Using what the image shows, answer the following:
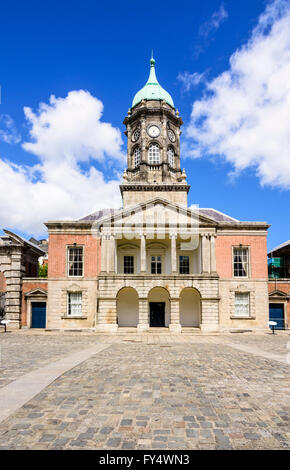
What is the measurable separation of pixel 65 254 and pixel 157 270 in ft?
29.0

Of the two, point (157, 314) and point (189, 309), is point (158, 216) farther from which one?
point (157, 314)

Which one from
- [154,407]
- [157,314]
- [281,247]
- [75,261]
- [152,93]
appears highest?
[152,93]

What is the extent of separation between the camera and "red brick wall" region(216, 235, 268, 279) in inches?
1121

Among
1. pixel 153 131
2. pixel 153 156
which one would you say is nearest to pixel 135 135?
pixel 153 131

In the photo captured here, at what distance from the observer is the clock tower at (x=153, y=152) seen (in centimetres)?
3391

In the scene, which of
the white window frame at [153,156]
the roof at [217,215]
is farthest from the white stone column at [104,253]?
the white window frame at [153,156]

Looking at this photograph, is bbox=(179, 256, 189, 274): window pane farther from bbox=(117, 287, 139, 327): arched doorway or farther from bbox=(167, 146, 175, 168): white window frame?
bbox=(167, 146, 175, 168): white window frame

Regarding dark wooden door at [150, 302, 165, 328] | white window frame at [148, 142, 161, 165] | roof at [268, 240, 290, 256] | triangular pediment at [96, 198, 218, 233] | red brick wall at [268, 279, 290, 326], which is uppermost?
white window frame at [148, 142, 161, 165]

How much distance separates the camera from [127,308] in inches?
1185

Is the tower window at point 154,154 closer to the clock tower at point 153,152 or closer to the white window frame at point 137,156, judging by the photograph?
the clock tower at point 153,152

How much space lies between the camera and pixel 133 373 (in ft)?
33.7

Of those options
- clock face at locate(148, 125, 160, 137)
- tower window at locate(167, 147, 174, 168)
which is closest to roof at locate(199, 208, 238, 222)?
tower window at locate(167, 147, 174, 168)

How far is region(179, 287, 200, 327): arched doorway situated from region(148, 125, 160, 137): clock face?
1774 centimetres
